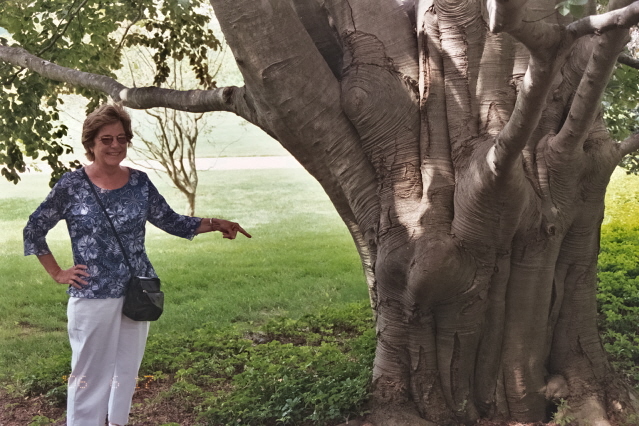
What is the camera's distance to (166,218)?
4012mm

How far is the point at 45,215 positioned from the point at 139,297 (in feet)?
2.05

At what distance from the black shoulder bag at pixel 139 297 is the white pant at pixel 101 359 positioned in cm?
6

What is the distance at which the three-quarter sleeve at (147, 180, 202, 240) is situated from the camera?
393cm

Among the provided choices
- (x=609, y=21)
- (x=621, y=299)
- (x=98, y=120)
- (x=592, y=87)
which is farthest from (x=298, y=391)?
(x=621, y=299)

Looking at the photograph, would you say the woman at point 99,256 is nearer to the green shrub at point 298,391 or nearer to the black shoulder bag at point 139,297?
the black shoulder bag at point 139,297

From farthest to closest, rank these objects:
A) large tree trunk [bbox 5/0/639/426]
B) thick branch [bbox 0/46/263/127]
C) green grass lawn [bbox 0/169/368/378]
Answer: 1. green grass lawn [bbox 0/169/368/378]
2. thick branch [bbox 0/46/263/127]
3. large tree trunk [bbox 5/0/639/426]

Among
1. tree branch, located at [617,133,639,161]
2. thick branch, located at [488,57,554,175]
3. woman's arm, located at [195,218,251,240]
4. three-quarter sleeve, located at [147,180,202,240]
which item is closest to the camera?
thick branch, located at [488,57,554,175]

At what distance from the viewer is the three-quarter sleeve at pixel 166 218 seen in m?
3.93

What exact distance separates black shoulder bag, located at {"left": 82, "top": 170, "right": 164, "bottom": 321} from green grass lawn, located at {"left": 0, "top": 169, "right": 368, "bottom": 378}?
2971mm

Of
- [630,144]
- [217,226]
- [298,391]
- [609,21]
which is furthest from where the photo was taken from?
[298,391]

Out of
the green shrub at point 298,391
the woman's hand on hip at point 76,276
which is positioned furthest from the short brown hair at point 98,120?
the green shrub at point 298,391

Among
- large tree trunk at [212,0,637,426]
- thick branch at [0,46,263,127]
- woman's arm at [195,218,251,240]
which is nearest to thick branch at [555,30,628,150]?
large tree trunk at [212,0,637,426]

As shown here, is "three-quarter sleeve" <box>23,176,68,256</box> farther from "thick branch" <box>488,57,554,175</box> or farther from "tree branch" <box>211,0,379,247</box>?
"thick branch" <box>488,57,554,175</box>

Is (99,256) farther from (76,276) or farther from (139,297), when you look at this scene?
(139,297)
